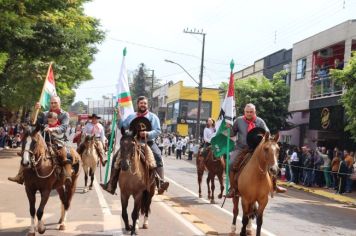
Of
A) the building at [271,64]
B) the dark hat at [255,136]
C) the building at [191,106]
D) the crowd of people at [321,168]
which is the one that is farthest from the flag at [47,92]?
the building at [191,106]

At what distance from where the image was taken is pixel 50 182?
31.9 feet

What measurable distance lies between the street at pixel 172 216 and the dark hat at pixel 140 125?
6.16 feet

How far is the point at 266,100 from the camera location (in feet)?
119

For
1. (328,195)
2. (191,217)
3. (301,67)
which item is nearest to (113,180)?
(191,217)

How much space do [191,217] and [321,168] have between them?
15.7 m

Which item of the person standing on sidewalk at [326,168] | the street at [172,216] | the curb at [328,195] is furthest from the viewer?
the person standing on sidewalk at [326,168]

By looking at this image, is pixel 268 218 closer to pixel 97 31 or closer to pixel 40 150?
pixel 40 150

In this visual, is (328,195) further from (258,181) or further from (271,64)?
(271,64)

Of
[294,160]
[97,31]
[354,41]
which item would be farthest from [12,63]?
[354,41]

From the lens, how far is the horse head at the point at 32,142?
9.23 meters

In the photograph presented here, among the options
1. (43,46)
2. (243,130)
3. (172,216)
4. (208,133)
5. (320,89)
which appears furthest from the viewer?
(320,89)

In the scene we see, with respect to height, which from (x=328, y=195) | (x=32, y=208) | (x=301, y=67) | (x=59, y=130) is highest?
(x=301, y=67)

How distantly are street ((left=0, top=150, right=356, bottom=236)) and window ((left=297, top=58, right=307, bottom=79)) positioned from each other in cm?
1921

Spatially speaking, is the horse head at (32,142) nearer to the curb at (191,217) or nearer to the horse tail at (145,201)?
the horse tail at (145,201)
